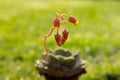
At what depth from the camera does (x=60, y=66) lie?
4422mm

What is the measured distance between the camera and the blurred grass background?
21.4 ft

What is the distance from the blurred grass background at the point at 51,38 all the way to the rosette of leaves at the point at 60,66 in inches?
64.3

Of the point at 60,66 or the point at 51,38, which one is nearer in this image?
the point at 60,66

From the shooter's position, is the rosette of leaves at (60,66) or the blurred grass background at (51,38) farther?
the blurred grass background at (51,38)

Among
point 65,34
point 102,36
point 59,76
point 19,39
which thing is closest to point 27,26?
point 19,39

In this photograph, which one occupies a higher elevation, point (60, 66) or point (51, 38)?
point (51, 38)

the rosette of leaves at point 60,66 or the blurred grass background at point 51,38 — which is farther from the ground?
the blurred grass background at point 51,38

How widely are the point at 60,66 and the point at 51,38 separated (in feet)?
14.0

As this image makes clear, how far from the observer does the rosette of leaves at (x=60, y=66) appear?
14.4ft

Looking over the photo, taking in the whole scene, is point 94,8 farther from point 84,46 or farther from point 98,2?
point 84,46

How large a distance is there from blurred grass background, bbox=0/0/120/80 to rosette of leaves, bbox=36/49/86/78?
1.63 m

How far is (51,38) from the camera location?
866cm

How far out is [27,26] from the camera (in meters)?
10.3

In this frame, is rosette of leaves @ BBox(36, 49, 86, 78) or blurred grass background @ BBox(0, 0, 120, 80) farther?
blurred grass background @ BBox(0, 0, 120, 80)
